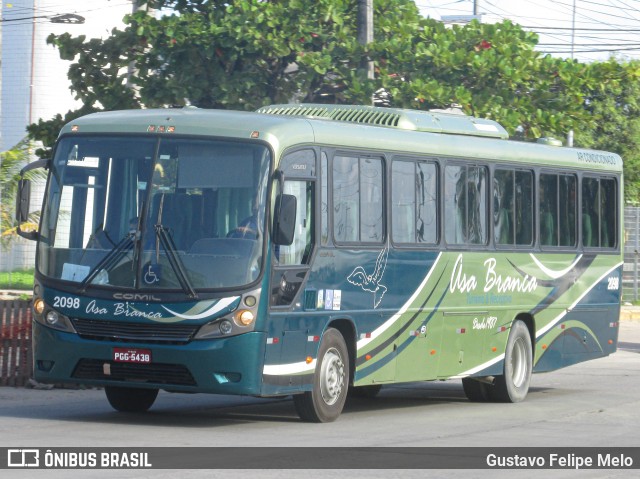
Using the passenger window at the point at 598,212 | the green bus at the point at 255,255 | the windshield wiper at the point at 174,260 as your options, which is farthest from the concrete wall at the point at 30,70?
the windshield wiper at the point at 174,260

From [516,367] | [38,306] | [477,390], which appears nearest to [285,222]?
[38,306]

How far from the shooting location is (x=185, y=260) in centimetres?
1293

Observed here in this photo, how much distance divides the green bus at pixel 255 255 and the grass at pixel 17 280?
2716 cm

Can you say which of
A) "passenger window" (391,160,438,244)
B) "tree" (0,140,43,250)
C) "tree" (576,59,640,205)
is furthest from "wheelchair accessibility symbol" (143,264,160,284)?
"tree" (576,59,640,205)

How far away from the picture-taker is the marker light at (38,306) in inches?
532

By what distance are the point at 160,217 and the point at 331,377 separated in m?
2.35

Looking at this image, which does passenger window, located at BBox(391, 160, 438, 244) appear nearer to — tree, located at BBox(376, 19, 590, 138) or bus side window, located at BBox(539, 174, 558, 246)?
bus side window, located at BBox(539, 174, 558, 246)

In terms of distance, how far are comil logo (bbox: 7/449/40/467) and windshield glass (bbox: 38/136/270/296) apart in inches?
95.0

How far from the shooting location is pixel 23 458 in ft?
34.9

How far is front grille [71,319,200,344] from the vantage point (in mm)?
12867

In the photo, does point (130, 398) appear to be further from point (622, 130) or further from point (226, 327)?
point (622, 130)

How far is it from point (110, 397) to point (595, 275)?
7.51 metres

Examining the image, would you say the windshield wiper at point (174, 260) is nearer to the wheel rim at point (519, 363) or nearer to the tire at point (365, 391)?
the tire at point (365, 391)

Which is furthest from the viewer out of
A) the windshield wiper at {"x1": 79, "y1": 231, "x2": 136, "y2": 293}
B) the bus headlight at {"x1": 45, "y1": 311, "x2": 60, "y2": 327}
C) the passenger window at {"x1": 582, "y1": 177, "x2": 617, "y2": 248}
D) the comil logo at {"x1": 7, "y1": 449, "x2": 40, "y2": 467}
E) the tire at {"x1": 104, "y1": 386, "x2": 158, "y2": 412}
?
the passenger window at {"x1": 582, "y1": 177, "x2": 617, "y2": 248}
